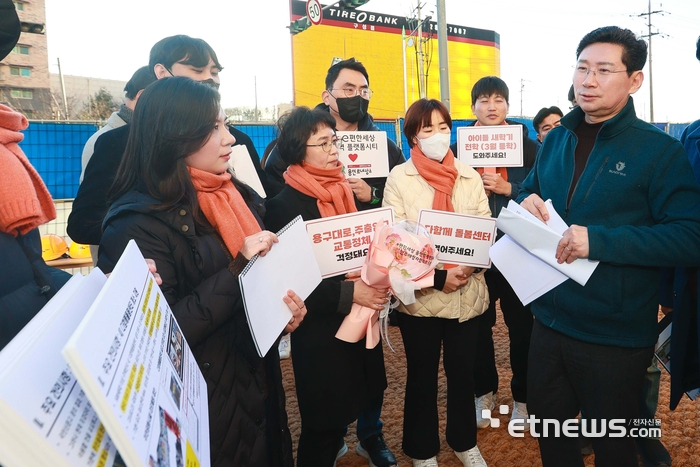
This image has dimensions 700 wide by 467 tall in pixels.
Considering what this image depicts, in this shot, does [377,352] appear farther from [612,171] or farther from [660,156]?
[660,156]

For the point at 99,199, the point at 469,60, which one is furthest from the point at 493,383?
the point at 469,60

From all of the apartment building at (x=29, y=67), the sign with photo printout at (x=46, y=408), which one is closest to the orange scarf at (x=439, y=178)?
the sign with photo printout at (x=46, y=408)

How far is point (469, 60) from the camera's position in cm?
3494

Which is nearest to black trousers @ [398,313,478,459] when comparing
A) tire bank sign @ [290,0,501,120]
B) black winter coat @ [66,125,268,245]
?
black winter coat @ [66,125,268,245]

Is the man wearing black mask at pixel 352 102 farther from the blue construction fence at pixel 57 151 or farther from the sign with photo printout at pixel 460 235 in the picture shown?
the blue construction fence at pixel 57 151

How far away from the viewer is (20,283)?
1.40 meters

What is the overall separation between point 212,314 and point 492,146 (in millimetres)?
2654

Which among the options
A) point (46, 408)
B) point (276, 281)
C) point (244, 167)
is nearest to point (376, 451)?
point (276, 281)

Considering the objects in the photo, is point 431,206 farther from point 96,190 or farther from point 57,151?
point 57,151

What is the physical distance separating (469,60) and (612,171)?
3605 cm

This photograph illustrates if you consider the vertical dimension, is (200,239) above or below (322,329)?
above

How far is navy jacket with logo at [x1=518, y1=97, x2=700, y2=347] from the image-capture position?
1889mm

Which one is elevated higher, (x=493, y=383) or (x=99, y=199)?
(x=99, y=199)

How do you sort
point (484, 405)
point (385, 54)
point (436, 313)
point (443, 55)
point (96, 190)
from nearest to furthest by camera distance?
point (96, 190), point (436, 313), point (484, 405), point (443, 55), point (385, 54)
